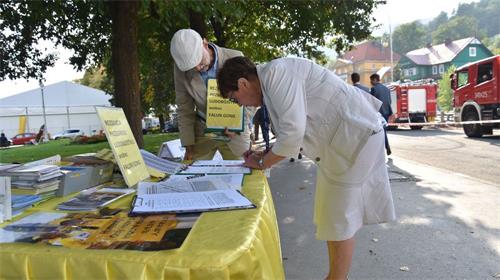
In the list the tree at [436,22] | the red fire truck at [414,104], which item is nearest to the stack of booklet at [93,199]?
the red fire truck at [414,104]

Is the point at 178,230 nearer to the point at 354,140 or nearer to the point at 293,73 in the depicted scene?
the point at 293,73


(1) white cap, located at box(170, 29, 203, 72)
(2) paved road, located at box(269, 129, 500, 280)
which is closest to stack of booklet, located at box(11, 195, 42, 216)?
(1) white cap, located at box(170, 29, 203, 72)

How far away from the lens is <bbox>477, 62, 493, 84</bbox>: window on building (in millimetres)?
14328

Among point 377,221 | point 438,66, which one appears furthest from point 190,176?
point 438,66

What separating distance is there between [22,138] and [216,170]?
35.7 m

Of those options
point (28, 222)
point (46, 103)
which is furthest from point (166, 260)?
point (46, 103)

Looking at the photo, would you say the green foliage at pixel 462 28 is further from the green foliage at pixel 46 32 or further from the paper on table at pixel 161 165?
the paper on table at pixel 161 165

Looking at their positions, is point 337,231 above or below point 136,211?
below

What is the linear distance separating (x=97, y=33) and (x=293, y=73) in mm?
9294

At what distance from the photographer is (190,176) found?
2.22 metres

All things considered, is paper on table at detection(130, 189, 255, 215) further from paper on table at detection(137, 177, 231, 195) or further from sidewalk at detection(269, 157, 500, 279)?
sidewalk at detection(269, 157, 500, 279)

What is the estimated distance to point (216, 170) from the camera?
238cm

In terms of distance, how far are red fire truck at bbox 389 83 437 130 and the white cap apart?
2248 cm

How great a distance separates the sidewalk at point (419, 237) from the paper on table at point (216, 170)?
1146 mm
